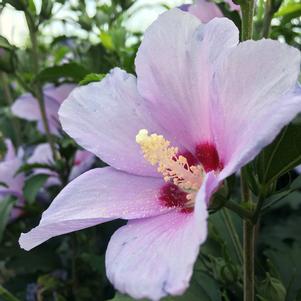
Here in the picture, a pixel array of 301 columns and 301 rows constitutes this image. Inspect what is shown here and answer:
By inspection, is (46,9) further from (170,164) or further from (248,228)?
(248,228)

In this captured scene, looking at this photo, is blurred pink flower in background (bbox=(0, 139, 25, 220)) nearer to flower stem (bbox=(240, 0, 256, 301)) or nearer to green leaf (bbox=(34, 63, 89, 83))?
green leaf (bbox=(34, 63, 89, 83))

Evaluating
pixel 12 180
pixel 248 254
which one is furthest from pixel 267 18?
pixel 12 180

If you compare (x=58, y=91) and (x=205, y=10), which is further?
(x=58, y=91)

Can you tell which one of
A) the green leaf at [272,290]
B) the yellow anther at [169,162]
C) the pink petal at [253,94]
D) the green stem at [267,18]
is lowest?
the green leaf at [272,290]

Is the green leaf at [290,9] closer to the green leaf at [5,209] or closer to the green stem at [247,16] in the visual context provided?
the green stem at [247,16]

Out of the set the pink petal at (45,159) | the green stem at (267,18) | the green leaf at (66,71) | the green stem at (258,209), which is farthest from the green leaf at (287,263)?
the pink petal at (45,159)

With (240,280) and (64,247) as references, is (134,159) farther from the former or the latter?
(64,247)
